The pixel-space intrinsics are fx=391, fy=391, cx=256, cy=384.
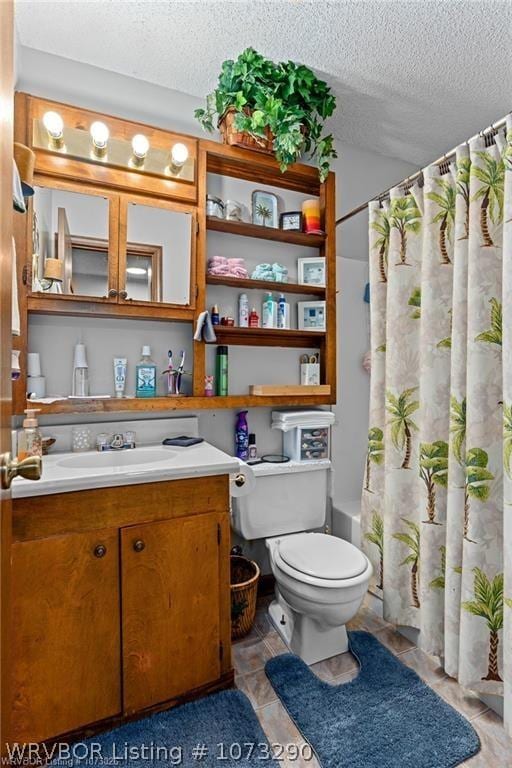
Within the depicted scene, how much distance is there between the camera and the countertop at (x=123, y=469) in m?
1.21

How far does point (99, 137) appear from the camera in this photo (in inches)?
64.7

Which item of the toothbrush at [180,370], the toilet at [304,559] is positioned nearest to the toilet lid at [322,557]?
the toilet at [304,559]

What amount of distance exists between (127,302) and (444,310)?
134cm

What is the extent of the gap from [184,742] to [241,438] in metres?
1.18

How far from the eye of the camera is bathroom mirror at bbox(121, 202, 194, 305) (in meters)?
1.77

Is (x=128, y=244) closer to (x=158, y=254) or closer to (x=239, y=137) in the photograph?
(x=158, y=254)

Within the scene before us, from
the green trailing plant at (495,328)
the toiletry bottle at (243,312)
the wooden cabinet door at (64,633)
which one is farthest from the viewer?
the toiletry bottle at (243,312)

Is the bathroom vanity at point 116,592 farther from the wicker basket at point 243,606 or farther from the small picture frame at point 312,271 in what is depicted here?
the small picture frame at point 312,271

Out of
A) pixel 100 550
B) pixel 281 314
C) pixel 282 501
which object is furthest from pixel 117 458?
pixel 281 314

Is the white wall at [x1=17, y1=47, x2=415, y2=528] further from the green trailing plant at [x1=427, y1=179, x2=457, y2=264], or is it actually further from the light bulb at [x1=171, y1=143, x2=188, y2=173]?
the green trailing plant at [x1=427, y1=179, x2=457, y2=264]

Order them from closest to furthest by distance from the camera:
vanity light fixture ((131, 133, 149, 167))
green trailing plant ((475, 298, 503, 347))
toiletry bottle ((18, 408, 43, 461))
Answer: green trailing plant ((475, 298, 503, 347)) → toiletry bottle ((18, 408, 43, 461)) → vanity light fixture ((131, 133, 149, 167))

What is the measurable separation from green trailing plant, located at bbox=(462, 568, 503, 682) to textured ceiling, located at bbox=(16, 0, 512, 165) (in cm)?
215

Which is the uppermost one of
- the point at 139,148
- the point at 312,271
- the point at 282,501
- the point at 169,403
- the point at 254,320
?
the point at 139,148

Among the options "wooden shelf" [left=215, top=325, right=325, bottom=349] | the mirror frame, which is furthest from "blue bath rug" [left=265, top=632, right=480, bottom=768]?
the mirror frame
